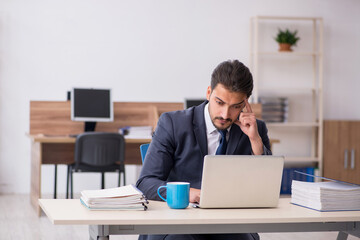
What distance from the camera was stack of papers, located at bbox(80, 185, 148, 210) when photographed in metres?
1.70

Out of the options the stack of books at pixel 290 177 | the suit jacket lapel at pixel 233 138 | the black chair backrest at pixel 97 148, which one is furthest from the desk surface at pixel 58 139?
the suit jacket lapel at pixel 233 138

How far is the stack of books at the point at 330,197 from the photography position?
1.86 m

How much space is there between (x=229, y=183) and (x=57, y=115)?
149 inches

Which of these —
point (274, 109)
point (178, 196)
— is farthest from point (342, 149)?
point (178, 196)

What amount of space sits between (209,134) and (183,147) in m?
0.12

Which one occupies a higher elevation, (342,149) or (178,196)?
(178,196)

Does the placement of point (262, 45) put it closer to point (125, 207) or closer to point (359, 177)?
point (359, 177)

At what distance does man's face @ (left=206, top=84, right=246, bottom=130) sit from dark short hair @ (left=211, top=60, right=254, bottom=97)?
0.02 m

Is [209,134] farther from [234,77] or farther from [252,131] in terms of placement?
[234,77]

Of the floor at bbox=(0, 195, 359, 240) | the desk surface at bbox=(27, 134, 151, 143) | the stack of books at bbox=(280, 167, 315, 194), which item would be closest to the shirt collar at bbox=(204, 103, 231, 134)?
the floor at bbox=(0, 195, 359, 240)

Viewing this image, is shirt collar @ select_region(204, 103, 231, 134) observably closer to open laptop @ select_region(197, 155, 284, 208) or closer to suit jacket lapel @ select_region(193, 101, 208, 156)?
suit jacket lapel @ select_region(193, 101, 208, 156)

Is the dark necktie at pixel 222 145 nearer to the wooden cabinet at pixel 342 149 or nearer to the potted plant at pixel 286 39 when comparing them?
the potted plant at pixel 286 39

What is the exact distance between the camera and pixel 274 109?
21.7 feet

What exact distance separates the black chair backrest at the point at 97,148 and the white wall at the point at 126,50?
1580mm
